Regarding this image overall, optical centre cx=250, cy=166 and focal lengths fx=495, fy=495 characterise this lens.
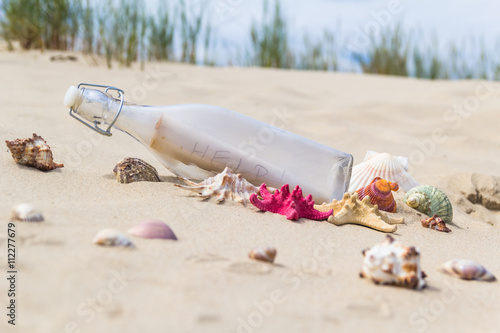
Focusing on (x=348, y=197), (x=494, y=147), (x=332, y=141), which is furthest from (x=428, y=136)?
(x=348, y=197)

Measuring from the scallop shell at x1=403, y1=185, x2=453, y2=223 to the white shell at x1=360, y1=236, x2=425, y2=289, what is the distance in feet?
3.51

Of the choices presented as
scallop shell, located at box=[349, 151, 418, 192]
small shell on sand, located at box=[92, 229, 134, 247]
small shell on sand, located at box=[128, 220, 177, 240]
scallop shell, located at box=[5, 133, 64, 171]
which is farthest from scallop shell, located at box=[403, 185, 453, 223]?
scallop shell, located at box=[5, 133, 64, 171]

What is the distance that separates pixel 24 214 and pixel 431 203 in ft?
5.73

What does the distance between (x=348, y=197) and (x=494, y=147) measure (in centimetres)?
279

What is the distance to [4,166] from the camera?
205 cm

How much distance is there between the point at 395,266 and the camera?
51.7 inches

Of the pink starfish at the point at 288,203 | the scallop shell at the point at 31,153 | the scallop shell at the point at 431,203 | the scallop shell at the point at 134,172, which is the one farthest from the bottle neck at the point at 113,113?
the scallop shell at the point at 431,203

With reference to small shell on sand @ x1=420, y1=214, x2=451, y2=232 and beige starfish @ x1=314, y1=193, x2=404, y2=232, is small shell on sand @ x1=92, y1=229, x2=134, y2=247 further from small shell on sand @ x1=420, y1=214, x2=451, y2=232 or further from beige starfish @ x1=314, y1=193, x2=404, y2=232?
small shell on sand @ x1=420, y1=214, x2=451, y2=232

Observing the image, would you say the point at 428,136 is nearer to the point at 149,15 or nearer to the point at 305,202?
the point at 305,202

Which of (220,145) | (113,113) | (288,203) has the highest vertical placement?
(113,113)

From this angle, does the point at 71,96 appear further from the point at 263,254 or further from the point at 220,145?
the point at 263,254

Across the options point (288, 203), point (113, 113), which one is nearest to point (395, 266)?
point (288, 203)

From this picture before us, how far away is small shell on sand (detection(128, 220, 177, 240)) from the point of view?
145 cm

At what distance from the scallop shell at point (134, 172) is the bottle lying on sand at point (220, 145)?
0.27 ft
